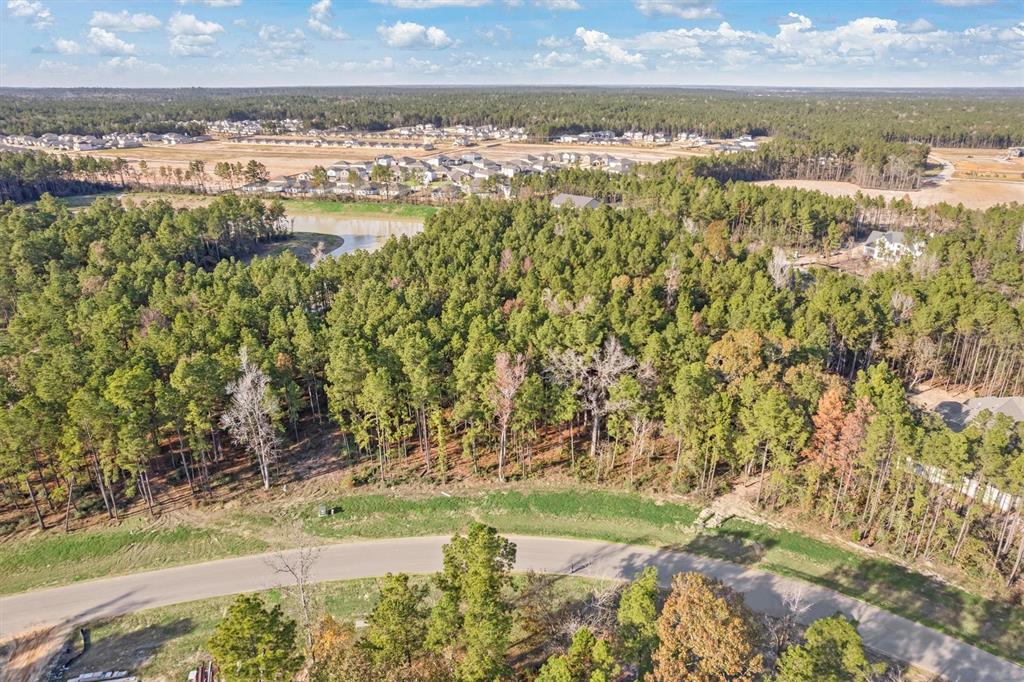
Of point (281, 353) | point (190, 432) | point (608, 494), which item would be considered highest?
point (281, 353)

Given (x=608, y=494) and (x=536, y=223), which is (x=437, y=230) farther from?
(x=608, y=494)

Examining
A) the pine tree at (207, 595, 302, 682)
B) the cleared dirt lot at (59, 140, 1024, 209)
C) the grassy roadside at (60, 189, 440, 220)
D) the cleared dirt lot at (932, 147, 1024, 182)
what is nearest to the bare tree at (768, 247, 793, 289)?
the pine tree at (207, 595, 302, 682)

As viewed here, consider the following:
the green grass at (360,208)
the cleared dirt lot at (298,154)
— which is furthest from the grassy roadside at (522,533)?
the cleared dirt lot at (298,154)

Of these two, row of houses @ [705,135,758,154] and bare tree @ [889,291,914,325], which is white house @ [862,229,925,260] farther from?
row of houses @ [705,135,758,154]

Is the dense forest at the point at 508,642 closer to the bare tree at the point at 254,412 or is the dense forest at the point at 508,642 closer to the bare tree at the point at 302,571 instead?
the bare tree at the point at 302,571

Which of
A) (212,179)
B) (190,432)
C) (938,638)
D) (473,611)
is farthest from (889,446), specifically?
(212,179)

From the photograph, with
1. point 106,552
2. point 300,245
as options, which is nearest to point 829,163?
point 300,245
